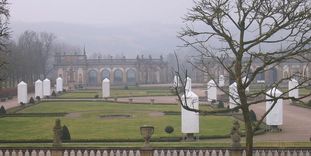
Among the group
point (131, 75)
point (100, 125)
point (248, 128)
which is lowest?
point (100, 125)

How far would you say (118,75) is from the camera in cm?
10794

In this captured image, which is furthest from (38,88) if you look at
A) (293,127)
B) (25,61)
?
(293,127)

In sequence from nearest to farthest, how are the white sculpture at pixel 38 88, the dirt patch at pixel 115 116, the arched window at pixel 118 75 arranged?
the dirt patch at pixel 115 116 → the white sculpture at pixel 38 88 → the arched window at pixel 118 75

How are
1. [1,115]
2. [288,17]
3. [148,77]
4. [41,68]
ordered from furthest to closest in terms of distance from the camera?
[148,77]
[41,68]
[1,115]
[288,17]

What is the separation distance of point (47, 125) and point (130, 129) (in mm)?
5910

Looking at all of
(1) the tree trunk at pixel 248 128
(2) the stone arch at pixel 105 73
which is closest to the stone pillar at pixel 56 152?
(1) the tree trunk at pixel 248 128

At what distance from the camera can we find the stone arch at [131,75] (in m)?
106

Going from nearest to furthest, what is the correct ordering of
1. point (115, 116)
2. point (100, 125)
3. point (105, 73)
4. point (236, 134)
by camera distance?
point (236, 134) → point (100, 125) → point (115, 116) → point (105, 73)

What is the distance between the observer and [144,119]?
3375 cm

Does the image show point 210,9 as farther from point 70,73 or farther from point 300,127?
point 70,73

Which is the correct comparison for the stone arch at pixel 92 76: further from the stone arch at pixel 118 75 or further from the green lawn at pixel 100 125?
the green lawn at pixel 100 125

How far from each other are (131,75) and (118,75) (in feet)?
9.77

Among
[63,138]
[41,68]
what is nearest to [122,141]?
[63,138]

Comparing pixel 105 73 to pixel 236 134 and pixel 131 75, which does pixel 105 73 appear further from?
pixel 236 134
